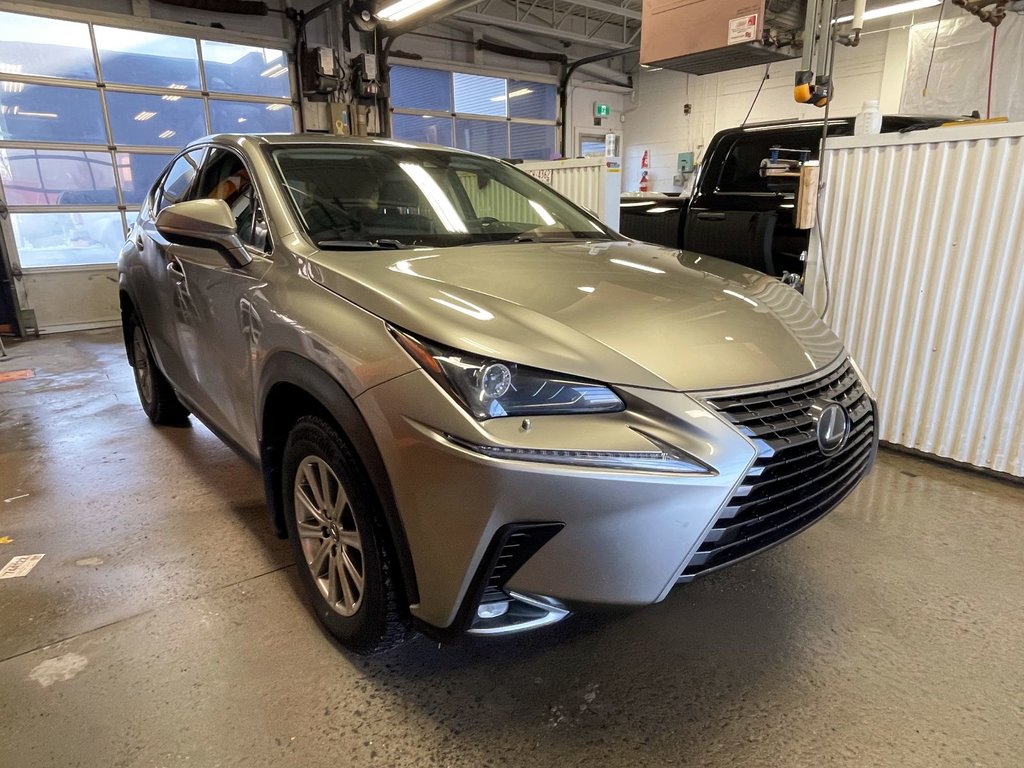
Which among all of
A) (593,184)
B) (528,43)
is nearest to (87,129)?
(593,184)

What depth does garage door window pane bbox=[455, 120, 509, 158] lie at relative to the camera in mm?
10188

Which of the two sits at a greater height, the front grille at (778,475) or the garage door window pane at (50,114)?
the garage door window pane at (50,114)

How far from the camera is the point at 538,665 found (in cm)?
172

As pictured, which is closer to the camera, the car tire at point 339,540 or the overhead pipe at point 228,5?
the car tire at point 339,540

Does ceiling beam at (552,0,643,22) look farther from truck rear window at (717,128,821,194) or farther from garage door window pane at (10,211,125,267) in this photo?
garage door window pane at (10,211,125,267)

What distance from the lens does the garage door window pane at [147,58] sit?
7.08m

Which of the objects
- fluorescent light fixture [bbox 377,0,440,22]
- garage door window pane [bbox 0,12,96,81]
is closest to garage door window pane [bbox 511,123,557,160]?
fluorescent light fixture [bbox 377,0,440,22]

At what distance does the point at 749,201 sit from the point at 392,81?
6805 millimetres

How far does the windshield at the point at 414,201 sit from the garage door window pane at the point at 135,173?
20.9ft

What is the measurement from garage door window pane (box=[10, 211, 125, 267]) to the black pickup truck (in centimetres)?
631

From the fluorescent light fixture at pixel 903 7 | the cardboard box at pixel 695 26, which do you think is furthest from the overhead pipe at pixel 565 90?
the cardboard box at pixel 695 26

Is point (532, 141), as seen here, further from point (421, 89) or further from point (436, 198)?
point (436, 198)

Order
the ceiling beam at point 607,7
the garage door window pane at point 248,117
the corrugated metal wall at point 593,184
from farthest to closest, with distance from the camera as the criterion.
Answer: the ceiling beam at point 607,7 → the garage door window pane at point 248,117 → the corrugated metal wall at point 593,184

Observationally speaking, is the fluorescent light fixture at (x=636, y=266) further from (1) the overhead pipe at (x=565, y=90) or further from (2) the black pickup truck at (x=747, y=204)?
(1) the overhead pipe at (x=565, y=90)
